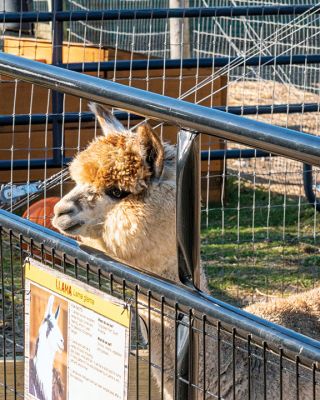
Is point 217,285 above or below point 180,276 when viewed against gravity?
below

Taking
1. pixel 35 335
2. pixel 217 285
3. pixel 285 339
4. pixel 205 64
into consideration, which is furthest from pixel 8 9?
pixel 285 339

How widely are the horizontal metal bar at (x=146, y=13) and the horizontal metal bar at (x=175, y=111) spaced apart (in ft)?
15.6

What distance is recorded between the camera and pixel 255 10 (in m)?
7.93

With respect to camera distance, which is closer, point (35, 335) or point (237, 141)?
point (237, 141)

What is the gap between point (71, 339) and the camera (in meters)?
2.88

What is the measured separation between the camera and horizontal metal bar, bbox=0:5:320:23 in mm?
7789

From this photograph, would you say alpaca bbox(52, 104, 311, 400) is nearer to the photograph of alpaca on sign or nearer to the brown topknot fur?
the brown topknot fur

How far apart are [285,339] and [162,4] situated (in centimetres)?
1295

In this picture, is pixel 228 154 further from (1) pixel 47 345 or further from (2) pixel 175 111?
(2) pixel 175 111

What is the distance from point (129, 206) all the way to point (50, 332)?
3.49ft

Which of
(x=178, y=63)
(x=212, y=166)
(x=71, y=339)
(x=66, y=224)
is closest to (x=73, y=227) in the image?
(x=66, y=224)

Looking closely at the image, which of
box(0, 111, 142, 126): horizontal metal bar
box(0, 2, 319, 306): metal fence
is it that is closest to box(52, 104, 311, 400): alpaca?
box(0, 2, 319, 306): metal fence

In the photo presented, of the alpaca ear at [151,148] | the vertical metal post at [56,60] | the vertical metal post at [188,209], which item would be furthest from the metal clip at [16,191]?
the vertical metal post at [188,209]

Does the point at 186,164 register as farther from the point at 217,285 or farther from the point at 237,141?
the point at 217,285
